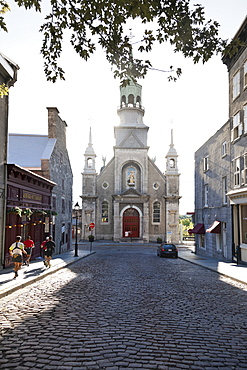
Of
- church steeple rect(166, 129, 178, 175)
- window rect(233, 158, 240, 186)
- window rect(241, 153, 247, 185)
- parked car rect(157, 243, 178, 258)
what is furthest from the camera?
church steeple rect(166, 129, 178, 175)

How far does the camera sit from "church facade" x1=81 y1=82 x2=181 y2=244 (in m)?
48.9

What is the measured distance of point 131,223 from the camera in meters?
49.2

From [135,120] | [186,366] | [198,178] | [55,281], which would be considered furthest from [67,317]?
[135,120]

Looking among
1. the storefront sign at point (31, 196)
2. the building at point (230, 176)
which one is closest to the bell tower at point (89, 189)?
the building at point (230, 176)

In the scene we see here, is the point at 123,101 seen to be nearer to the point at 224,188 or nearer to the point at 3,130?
the point at 224,188

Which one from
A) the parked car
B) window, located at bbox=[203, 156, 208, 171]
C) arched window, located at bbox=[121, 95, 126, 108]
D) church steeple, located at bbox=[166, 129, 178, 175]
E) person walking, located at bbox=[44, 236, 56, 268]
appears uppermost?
arched window, located at bbox=[121, 95, 126, 108]

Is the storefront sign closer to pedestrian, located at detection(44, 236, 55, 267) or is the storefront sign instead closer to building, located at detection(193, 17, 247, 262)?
pedestrian, located at detection(44, 236, 55, 267)

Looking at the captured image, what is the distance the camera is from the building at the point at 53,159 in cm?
2686

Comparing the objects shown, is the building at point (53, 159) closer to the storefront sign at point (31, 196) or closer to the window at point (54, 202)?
the window at point (54, 202)

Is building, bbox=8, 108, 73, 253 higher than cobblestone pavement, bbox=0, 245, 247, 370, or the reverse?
building, bbox=8, 108, 73, 253

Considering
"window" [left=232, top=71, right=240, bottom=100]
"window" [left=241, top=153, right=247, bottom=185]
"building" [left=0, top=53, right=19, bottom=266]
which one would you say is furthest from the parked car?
"building" [left=0, top=53, right=19, bottom=266]

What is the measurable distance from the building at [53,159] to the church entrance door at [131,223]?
1633 centimetres

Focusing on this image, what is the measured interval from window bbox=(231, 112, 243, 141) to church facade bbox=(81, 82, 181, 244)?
2679cm

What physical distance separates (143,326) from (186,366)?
2114 millimetres
